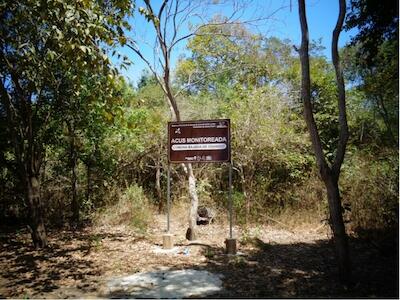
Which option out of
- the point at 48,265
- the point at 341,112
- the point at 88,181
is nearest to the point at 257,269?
the point at 341,112

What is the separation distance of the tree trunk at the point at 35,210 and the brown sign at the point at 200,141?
2.94 metres

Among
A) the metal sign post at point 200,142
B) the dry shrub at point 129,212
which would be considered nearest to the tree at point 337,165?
the metal sign post at point 200,142

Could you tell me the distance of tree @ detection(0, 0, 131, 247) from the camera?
4453mm

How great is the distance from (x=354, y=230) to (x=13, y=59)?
8.12 metres

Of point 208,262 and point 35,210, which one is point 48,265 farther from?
point 208,262

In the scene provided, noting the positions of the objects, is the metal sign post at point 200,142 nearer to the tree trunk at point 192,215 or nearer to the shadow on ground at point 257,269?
the tree trunk at point 192,215

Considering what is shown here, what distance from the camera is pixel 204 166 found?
37.6 ft

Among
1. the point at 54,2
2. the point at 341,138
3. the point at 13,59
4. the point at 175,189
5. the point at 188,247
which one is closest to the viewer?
the point at 54,2

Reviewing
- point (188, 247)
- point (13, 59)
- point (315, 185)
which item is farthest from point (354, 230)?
point (13, 59)

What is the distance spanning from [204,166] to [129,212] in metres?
2.74

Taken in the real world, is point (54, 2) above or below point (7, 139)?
above

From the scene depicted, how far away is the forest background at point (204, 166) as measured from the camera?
732cm

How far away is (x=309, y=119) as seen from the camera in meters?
5.36

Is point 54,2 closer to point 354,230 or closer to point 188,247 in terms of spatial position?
point 188,247
